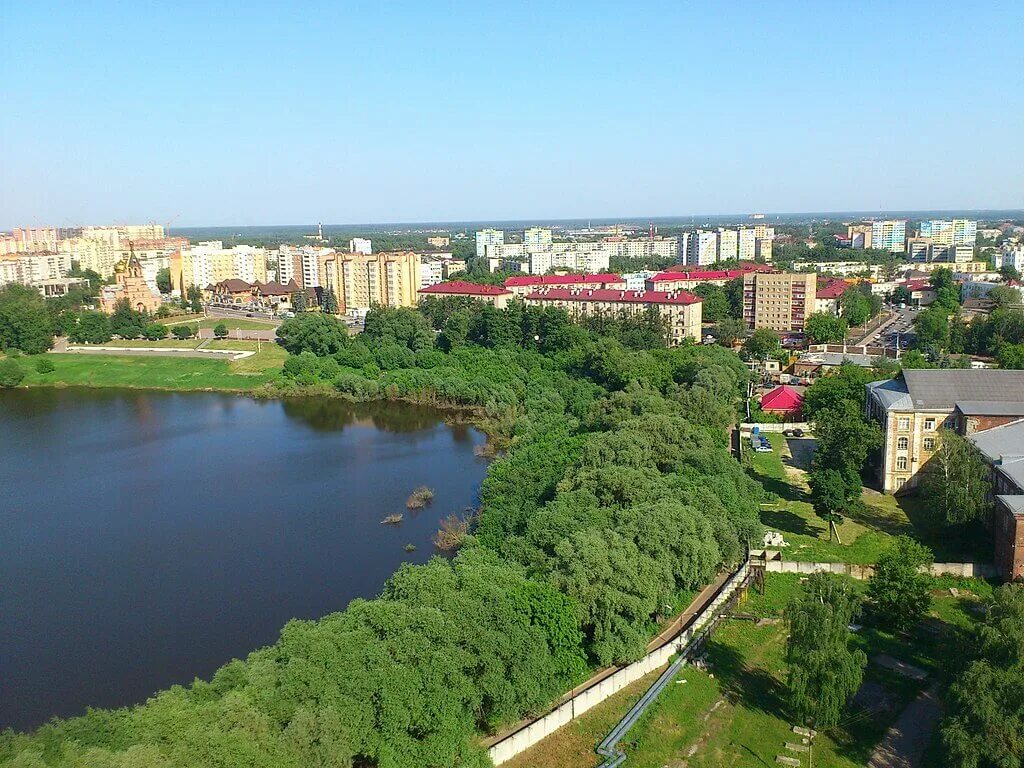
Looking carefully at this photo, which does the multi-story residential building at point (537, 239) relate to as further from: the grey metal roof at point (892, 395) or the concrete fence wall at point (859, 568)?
the concrete fence wall at point (859, 568)

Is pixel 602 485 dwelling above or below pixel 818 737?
above

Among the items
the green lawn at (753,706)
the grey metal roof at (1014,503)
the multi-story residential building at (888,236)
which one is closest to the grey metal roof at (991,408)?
the grey metal roof at (1014,503)

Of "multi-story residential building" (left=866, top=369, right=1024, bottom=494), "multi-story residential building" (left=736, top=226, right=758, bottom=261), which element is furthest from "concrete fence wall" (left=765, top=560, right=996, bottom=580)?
"multi-story residential building" (left=736, top=226, right=758, bottom=261)

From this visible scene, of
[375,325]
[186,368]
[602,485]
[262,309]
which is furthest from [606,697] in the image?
[262,309]

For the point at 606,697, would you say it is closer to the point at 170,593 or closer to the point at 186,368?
the point at 170,593

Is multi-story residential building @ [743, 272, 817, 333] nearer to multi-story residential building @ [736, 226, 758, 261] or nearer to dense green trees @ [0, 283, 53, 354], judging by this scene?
dense green trees @ [0, 283, 53, 354]

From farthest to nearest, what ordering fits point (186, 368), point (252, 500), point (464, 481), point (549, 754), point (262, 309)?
point (262, 309)
point (186, 368)
point (464, 481)
point (252, 500)
point (549, 754)
